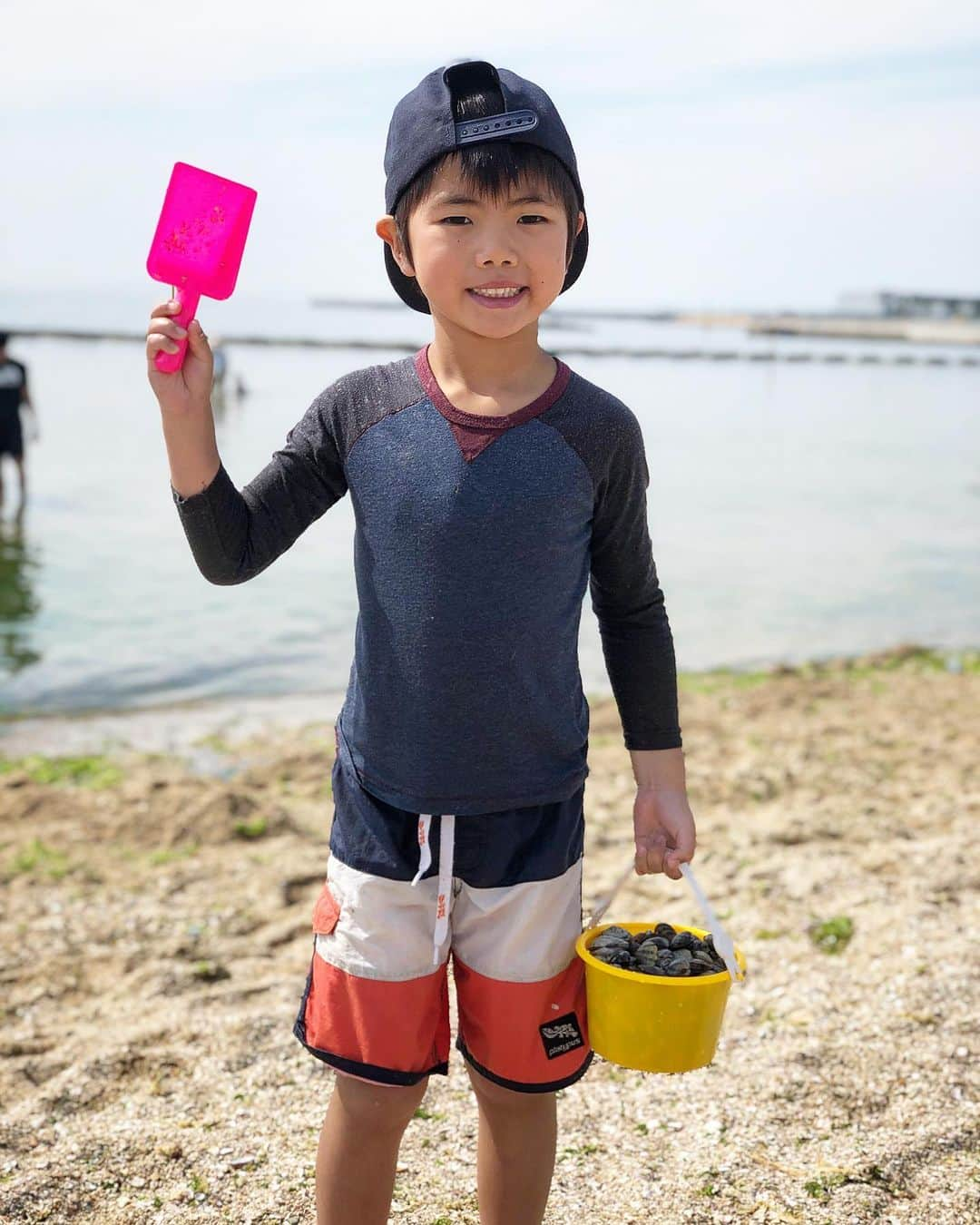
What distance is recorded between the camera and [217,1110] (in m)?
2.77

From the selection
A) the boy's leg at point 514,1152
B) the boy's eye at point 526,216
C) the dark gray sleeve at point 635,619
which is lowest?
the boy's leg at point 514,1152

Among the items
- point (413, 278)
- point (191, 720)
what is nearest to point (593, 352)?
point (191, 720)

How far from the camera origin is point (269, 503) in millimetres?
2057

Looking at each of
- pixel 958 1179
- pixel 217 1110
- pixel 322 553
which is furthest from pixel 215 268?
pixel 322 553

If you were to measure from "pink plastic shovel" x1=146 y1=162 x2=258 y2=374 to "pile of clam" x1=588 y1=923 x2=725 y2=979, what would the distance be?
116 centimetres

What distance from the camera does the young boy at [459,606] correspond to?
6.34ft

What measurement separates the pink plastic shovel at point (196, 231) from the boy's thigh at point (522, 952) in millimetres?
935

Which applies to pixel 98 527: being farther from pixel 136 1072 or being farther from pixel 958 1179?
pixel 958 1179

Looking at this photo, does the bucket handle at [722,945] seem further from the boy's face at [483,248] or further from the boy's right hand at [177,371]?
the boy's right hand at [177,371]

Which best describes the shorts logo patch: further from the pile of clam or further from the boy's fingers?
the boy's fingers

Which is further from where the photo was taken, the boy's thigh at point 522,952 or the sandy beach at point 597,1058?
the sandy beach at point 597,1058

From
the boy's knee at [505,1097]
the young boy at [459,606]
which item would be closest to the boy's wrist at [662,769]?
the young boy at [459,606]

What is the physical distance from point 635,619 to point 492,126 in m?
0.82

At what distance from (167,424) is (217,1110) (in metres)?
1.60
